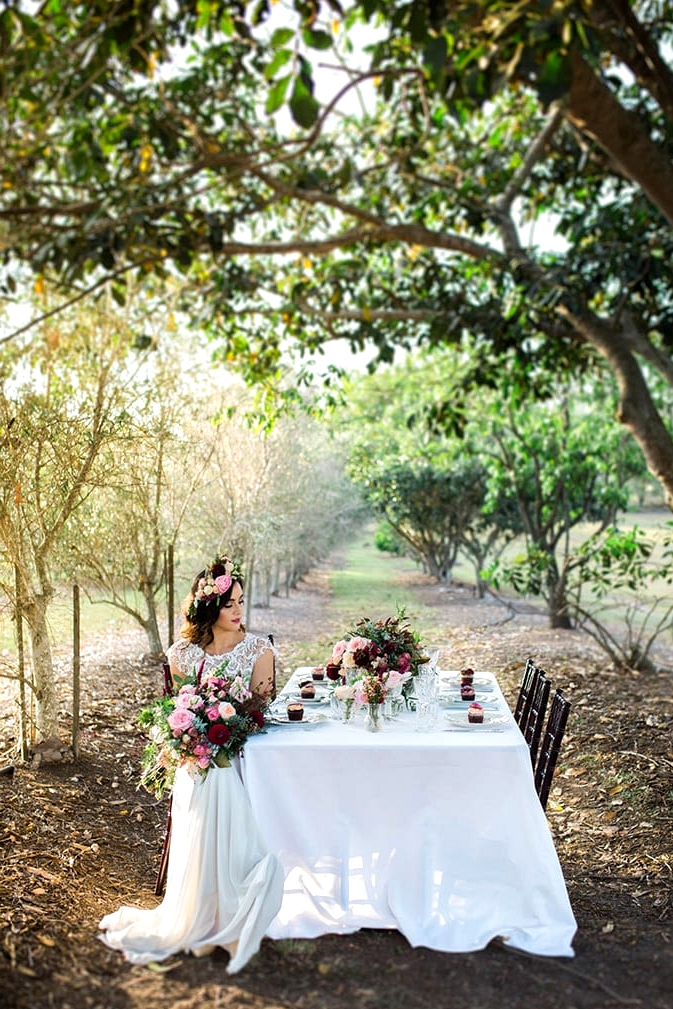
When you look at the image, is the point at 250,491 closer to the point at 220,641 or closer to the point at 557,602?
the point at 557,602

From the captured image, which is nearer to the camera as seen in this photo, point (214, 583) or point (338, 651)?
point (214, 583)

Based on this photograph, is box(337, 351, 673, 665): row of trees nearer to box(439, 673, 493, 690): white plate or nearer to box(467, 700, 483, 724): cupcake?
box(439, 673, 493, 690): white plate

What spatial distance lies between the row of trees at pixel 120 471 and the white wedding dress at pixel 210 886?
2.28 m

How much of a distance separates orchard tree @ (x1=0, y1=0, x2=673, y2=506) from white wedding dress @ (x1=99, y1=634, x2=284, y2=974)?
224 cm

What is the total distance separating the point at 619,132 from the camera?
4.40m

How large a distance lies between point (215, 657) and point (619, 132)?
322cm

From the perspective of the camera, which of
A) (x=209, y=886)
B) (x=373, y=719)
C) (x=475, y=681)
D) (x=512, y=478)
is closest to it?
(x=209, y=886)

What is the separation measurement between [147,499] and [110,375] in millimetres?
2899

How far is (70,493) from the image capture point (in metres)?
5.89

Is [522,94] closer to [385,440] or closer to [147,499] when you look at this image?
[147,499]

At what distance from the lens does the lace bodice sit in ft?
15.2

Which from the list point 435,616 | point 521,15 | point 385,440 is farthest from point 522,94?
point 385,440

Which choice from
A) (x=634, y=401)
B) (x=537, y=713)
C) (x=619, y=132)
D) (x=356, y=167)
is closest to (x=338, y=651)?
(x=537, y=713)

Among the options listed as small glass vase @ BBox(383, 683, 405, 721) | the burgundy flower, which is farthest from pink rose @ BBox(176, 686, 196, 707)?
the burgundy flower
